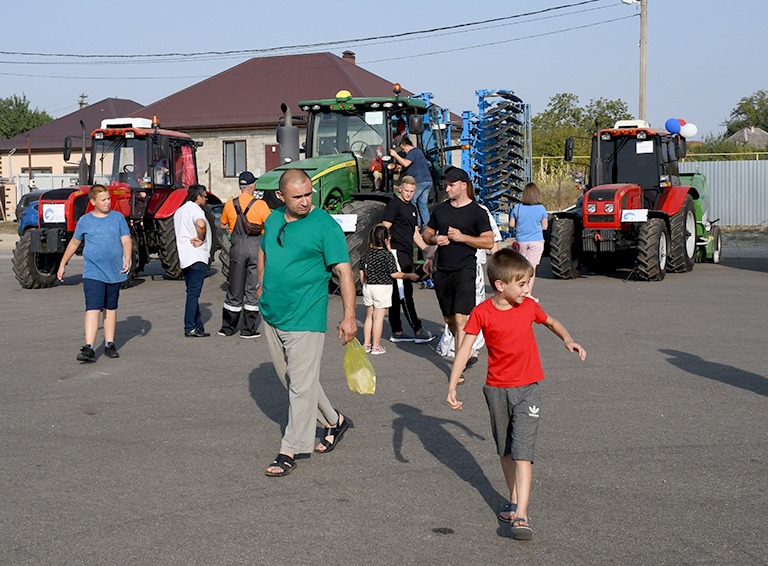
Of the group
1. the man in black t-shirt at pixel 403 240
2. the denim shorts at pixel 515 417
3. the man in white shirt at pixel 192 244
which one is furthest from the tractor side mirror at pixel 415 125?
the denim shorts at pixel 515 417

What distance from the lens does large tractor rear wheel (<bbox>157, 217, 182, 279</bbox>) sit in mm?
18719

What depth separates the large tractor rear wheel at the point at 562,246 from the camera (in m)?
18.2

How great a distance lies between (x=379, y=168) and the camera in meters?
16.5

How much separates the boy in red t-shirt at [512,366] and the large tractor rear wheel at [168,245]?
540 inches

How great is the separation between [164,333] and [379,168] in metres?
5.11

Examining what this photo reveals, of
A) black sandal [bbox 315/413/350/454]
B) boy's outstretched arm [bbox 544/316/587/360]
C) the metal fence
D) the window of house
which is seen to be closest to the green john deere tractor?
black sandal [bbox 315/413/350/454]

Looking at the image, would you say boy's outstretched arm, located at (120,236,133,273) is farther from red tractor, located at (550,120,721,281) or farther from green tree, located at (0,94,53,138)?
green tree, located at (0,94,53,138)

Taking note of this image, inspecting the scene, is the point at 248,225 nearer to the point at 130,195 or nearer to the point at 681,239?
the point at 130,195

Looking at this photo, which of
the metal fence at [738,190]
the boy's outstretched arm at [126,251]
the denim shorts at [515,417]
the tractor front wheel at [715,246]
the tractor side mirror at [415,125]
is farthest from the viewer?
the metal fence at [738,190]

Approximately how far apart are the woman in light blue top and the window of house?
31318 millimetres

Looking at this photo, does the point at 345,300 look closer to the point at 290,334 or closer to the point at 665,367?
the point at 290,334

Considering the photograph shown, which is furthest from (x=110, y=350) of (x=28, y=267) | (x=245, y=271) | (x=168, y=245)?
(x=168, y=245)

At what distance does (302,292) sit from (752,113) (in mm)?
81262

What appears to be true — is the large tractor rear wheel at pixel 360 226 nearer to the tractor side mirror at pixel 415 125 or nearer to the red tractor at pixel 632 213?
the tractor side mirror at pixel 415 125
